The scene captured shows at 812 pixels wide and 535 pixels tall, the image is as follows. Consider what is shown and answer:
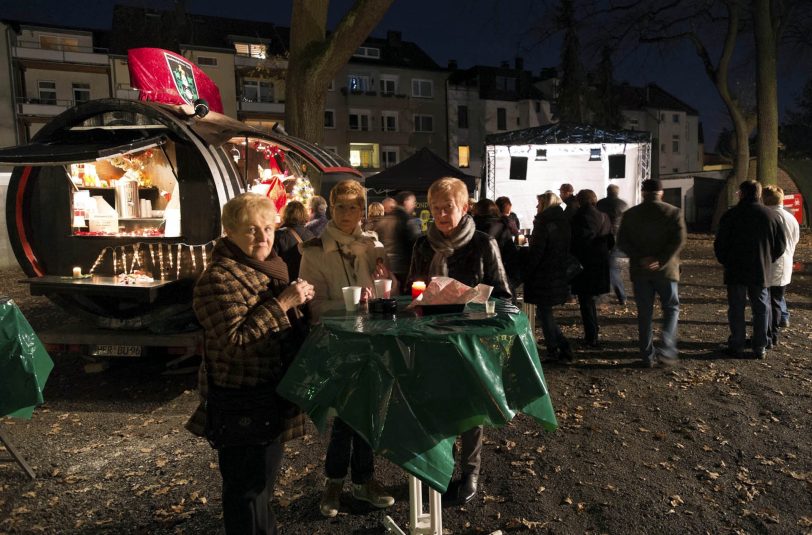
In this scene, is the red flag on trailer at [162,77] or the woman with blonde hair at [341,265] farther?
the red flag on trailer at [162,77]

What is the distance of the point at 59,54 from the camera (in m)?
33.8

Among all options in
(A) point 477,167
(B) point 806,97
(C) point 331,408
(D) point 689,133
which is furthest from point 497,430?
(D) point 689,133

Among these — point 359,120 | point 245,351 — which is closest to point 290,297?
point 245,351

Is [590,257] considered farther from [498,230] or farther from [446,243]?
[446,243]

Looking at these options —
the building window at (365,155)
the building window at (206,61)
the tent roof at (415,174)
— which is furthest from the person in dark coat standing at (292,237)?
the building window at (365,155)

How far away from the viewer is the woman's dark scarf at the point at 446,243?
11.7 feet

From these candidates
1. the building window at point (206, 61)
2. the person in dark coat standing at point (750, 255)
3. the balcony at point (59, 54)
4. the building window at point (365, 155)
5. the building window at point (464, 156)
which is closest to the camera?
the person in dark coat standing at point (750, 255)

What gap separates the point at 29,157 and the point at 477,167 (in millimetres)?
41182

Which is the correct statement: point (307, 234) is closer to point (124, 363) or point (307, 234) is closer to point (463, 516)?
point (124, 363)

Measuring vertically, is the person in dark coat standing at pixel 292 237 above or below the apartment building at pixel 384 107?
below

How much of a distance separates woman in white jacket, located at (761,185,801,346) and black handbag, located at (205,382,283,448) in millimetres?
6684

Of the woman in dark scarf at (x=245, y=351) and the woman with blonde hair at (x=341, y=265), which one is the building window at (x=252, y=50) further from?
the woman in dark scarf at (x=245, y=351)

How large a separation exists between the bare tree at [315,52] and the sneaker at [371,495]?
28.9ft

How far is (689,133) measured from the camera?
2226 inches
